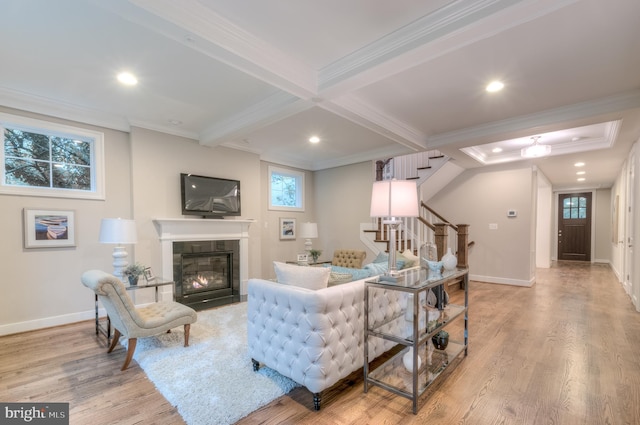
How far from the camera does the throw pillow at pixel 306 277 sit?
7.68 ft

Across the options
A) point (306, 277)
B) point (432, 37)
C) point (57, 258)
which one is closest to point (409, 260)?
point (306, 277)

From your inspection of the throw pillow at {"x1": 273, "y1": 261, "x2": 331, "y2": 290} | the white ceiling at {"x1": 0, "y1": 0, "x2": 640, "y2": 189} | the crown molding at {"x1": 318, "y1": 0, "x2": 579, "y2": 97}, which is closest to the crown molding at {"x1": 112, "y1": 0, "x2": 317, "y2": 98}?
the white ceiling at {"x1": 0, "y1": 0, "x2": 640, "y2": 189}

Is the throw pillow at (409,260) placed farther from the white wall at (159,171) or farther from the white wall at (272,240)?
the white wall at (159,171)

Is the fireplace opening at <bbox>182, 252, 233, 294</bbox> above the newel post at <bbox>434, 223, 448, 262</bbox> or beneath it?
beneath

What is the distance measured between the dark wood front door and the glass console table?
32.3 ft

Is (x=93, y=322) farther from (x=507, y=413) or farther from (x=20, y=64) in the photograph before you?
(x=507, y=413)

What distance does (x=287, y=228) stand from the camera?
6508 mm

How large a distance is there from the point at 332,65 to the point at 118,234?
312cm

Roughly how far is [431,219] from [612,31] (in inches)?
186

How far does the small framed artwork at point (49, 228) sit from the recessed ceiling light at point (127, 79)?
1952 millimetres

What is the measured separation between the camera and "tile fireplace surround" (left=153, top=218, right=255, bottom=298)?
14.5ft

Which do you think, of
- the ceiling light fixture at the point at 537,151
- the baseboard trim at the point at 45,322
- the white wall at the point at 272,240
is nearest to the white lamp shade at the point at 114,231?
the baseboard trim at the point at 45,322

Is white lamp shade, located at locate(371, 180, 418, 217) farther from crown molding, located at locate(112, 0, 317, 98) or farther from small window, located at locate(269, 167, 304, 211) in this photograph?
small window, located at locate(269, 167, 304, 211)

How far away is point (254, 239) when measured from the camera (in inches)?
225
